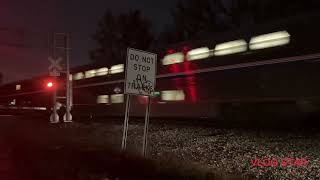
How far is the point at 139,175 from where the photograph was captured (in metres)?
8.12

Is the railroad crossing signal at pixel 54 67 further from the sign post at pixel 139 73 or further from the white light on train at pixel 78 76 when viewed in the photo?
the sign post at pixel 139 73

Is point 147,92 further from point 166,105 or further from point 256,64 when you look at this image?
point 166,105

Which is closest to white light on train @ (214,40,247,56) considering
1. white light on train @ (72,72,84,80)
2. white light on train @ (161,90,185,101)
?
white light on train @ (161,90,185,101)

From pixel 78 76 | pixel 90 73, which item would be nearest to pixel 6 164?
pixel 90 73

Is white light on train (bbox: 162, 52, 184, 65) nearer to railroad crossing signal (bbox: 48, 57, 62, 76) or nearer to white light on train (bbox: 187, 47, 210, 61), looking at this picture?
white light on train (bbox: 187, 47, 210, 61)

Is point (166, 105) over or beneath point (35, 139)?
over

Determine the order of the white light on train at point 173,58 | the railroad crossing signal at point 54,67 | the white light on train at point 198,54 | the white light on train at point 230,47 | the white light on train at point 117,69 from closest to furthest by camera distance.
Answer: the white light on train at point 230,47
the white light on train at point 198,54
the white light on train at point 173,58
the railroad crossing signal at point 54,67
the white light on train at point 117,69

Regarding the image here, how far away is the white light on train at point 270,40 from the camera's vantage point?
13.4 meters

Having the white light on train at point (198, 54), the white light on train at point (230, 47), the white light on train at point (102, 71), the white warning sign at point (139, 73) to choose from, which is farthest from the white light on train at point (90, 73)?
the white warning sign at point (139, 73)

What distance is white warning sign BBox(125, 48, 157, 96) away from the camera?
898 centimetres

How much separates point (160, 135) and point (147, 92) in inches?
165

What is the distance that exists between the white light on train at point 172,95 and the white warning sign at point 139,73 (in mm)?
7790

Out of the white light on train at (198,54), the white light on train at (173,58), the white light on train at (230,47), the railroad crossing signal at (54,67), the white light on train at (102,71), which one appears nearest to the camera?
the white light on train at (230,47)

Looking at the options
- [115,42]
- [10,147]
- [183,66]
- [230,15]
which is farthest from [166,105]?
[115,42]
